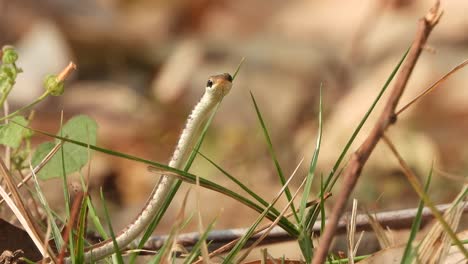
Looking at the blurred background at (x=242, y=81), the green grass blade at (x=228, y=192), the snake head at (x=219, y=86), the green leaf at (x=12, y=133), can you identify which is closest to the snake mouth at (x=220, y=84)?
the snake head at (x=219, y=86)

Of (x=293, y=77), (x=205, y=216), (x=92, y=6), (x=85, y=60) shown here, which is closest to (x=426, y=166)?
(x=205, y=216)

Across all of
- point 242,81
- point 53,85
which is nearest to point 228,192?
point 53,85

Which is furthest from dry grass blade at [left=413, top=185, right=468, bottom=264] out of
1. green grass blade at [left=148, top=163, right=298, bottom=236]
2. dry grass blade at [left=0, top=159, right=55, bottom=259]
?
dry grass blade at [left=0, top=159, right=55, bottom=259]

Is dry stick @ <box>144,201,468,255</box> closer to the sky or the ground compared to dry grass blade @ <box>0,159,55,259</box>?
closer to the sky

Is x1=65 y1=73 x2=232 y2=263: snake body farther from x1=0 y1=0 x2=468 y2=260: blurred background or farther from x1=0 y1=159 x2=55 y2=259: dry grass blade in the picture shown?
x1=0 y1=0 x2=468 y2=260: blurred background

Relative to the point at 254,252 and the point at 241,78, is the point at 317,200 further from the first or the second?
the point at 241,78

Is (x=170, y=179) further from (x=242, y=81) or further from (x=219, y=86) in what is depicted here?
(x=242, y=81)
